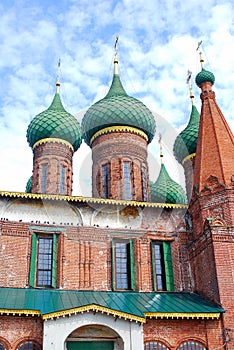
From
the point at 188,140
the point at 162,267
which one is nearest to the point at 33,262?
the point at 162,267

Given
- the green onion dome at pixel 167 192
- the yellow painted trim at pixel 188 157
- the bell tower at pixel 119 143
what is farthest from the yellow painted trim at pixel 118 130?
the green onion dome at pixel 167 192

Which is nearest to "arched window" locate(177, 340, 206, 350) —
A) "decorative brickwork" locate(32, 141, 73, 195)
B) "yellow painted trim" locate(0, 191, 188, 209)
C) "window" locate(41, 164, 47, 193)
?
"yellow painted trim" locate(0, 191, 188, 209)

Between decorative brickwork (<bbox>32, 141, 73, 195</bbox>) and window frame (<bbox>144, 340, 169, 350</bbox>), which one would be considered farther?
decorative brickwork (<bbox>32, 141, 73, 195</bbox>)

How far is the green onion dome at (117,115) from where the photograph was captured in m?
17.5

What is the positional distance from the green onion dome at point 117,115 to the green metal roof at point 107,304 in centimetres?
706

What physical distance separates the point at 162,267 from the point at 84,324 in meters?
3.77

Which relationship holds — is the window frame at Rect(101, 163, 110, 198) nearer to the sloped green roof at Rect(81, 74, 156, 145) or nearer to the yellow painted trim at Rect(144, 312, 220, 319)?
the sloped green roof at Rect(81, 74, 156, 145)

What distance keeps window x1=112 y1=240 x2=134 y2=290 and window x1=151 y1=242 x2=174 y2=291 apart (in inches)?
27.6

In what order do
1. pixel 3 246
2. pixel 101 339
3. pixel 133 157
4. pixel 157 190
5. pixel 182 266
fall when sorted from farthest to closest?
pixel 157 190
pixel 133 157
pixel 182 266
pixel 3 246
pixel 101 339

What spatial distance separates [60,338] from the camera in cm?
1069

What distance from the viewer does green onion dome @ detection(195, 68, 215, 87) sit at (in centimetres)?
1648

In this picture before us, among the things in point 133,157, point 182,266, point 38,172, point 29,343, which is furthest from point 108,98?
point 29,343

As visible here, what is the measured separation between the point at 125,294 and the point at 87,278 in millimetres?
1163

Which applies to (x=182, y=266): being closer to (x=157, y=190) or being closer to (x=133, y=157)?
(x=133, y=157)
